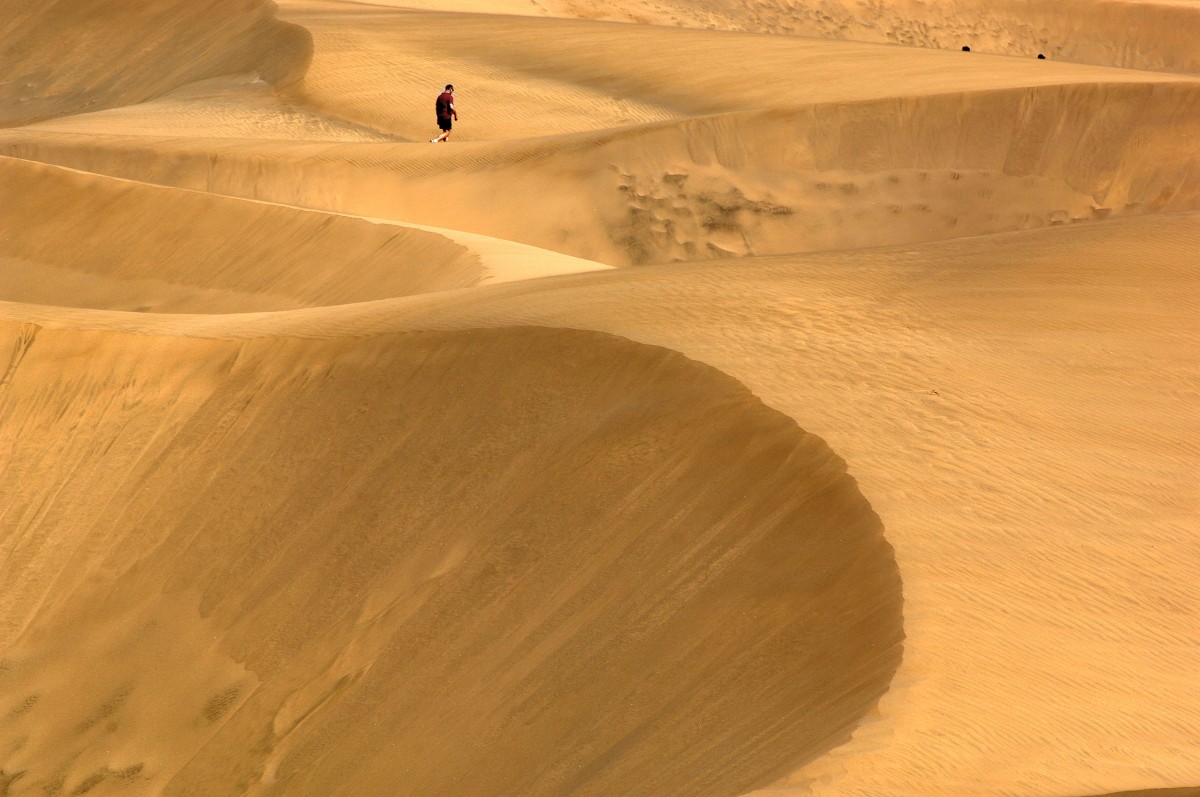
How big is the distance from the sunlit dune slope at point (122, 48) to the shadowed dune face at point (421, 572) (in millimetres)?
12502

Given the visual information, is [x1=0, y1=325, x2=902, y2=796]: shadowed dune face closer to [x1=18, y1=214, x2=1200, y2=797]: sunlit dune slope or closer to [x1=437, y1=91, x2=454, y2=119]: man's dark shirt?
[x1=18, y1=214, x2=1200, y2=797]: sunlit dune slope

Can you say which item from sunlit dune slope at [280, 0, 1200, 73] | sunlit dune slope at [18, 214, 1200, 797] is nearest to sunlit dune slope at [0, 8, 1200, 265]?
sunlit dune slope at [18, 214, 1200, 797]

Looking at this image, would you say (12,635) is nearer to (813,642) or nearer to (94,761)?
(94,761)

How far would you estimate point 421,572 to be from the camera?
6156mm

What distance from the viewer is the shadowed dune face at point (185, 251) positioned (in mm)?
11453

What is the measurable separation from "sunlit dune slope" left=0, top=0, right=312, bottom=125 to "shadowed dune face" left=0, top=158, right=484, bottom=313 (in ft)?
19.3

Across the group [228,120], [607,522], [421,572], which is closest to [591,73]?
[228,120]

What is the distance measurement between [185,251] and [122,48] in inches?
463

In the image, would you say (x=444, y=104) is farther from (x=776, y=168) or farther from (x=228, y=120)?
(x=776, y=168)

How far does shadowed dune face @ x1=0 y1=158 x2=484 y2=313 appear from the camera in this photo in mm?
11453

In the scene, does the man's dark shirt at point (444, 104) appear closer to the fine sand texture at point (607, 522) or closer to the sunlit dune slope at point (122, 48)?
the sunlit dune slope at point (122, 48)

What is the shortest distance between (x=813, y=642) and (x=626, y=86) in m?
14.7

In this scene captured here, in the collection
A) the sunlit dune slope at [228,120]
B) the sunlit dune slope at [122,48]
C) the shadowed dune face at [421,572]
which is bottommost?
the sunlit dune slope at [122,48]

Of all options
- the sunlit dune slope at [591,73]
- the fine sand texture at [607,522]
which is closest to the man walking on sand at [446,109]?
the sunlit dune slope at [591,73]
